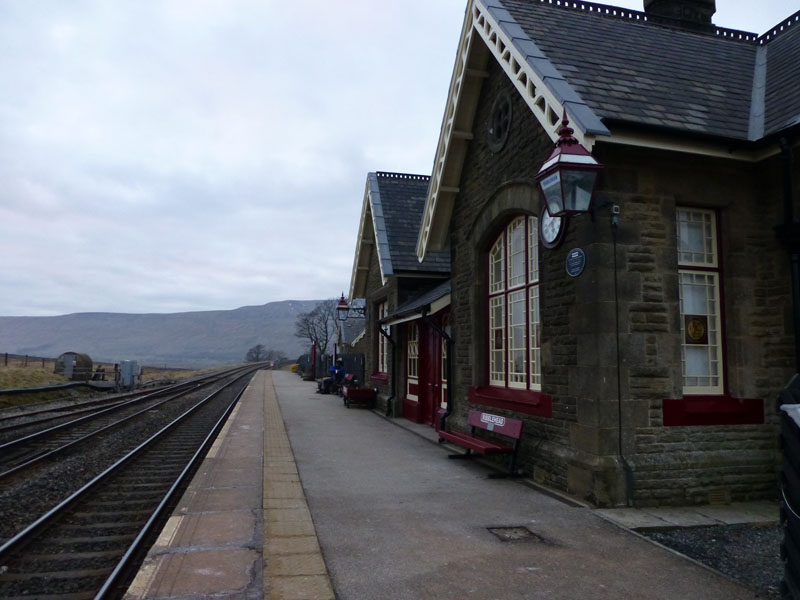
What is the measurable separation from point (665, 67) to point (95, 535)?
938 centimetres

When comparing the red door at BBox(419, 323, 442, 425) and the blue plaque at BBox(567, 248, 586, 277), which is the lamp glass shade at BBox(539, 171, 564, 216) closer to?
the blue plaque at BBox(567, 248, 586, 277)

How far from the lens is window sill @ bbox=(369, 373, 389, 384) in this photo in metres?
17.7

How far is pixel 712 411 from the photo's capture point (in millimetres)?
6977

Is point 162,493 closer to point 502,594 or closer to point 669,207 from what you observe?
point 502,594

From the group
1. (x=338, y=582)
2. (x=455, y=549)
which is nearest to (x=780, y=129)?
(x=455, y=549)

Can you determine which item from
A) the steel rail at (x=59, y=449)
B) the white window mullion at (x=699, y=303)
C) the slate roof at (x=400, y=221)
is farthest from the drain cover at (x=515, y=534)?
the slate roof at (x=400, y=221)

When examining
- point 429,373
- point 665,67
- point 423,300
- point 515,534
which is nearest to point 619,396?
point 515,534

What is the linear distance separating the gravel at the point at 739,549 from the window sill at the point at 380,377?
12128 mm

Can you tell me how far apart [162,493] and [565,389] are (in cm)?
543

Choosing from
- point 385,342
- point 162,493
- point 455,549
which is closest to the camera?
point 455,549

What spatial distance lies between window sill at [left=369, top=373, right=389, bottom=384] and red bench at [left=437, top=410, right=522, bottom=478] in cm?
760

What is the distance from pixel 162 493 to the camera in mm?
8023

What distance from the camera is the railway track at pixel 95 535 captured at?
4840 mm

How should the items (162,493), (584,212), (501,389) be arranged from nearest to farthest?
(584,212), (162,493), (501,389)
